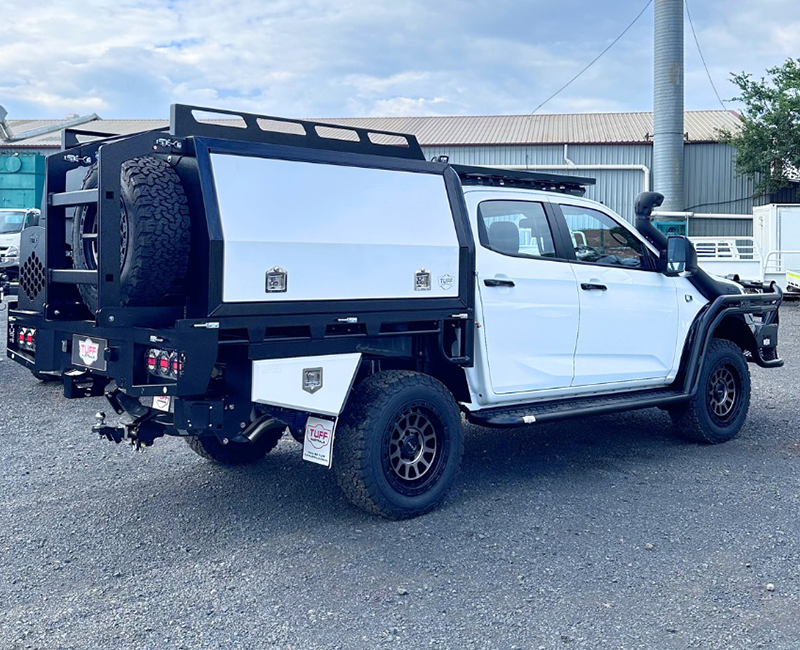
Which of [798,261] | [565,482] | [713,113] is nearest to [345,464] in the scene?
[565,482]

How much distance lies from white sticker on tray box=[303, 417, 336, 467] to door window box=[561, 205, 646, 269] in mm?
2431

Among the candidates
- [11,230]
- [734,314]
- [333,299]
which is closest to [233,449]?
[333,299]

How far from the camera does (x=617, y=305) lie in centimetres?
652

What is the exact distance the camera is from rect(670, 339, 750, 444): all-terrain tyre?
702cm

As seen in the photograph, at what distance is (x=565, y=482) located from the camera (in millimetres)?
6035

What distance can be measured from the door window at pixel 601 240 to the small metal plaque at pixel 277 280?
2.53 meters

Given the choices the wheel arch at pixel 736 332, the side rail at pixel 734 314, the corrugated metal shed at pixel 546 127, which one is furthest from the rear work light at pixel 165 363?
the corrugated metal shed at pixel 546 127

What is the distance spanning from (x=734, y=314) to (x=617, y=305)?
1.44 m

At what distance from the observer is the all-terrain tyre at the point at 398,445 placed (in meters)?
4.96

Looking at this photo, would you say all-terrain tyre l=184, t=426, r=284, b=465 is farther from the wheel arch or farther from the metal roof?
the metal roof

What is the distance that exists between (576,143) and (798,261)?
10659 millimetres

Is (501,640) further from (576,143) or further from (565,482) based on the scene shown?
(576,143)

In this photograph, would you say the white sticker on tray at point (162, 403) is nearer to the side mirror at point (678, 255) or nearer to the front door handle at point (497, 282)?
the front door handle at point (497, 282)

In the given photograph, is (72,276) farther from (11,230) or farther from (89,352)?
(11,230)
